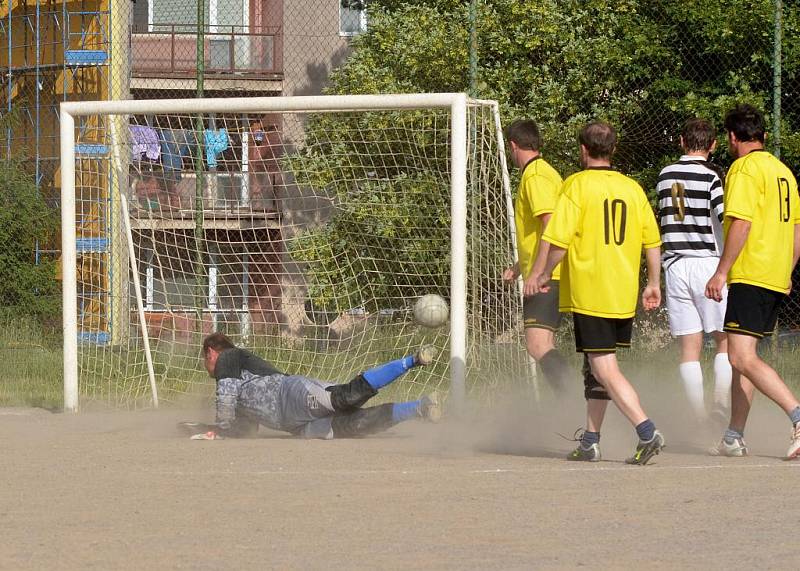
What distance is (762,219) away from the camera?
281 inches

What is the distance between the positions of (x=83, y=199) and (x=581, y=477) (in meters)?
6.39

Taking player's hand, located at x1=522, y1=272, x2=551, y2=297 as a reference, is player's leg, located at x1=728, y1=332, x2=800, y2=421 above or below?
below

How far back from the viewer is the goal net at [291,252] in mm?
10008

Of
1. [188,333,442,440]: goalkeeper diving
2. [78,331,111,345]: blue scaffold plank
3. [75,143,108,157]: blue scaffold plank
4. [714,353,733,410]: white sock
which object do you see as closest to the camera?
[714,353,733,410]: white sock

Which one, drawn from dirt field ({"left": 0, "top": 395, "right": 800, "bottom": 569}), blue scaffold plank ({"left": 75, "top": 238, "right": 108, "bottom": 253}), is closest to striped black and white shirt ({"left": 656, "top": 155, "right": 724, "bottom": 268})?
dirt field ({"left": 0, "top": 395, "right": 800, "bottom": 569})

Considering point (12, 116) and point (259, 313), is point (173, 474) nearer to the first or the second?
point (259, 313)

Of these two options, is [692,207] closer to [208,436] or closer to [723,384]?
[723,384]

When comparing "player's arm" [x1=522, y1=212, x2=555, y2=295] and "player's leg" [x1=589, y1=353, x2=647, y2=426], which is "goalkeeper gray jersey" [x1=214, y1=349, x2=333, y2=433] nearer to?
"player's arm" [x1=522, y1=212, x2=555, y2=295]

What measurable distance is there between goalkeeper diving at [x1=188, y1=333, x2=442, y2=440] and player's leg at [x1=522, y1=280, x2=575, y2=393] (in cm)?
63

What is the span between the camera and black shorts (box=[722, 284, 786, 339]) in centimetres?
709

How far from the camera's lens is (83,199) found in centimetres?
1162

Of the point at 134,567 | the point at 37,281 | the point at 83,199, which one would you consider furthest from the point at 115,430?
the point at 37,281

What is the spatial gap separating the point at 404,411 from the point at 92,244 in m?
4.84

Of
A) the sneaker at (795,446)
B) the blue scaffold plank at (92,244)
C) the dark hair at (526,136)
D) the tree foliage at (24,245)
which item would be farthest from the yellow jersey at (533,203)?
the tree foliage at (24,245)
